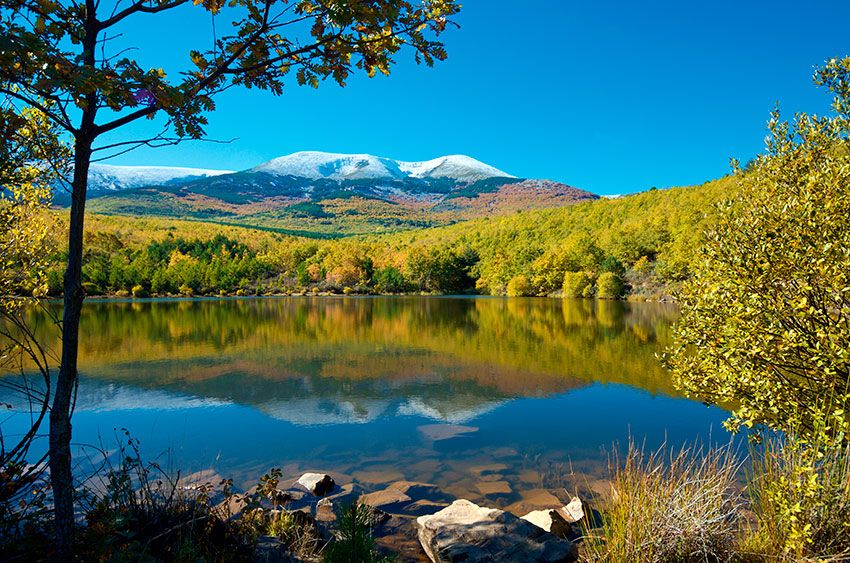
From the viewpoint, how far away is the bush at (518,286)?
297 ft

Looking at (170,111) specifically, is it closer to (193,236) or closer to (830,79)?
(830,79)

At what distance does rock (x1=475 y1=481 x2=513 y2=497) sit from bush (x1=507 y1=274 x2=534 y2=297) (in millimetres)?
82510

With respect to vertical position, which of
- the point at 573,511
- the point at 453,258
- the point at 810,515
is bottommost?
the point at 573,511

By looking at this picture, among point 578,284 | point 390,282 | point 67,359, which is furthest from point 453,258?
point 67,359

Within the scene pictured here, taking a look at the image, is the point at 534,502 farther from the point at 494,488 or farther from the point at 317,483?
the point at 317,483

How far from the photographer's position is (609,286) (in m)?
76.9

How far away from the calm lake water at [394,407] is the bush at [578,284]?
176 feet

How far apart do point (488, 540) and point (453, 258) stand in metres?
106

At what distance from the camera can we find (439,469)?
33.6 feet

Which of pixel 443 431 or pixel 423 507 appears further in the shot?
pixel 443 431

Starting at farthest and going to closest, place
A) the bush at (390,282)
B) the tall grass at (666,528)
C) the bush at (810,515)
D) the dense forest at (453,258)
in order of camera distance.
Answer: the bush at (390,282), the dense forest at (453,258), the tall grass at (666,528), the bush at (810,515)

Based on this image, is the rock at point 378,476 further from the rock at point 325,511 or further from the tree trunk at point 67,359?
the tree trunk at point 67,359

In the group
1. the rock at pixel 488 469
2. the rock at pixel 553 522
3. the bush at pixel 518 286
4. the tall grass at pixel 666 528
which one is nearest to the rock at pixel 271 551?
the tall grass at pixel 666 528

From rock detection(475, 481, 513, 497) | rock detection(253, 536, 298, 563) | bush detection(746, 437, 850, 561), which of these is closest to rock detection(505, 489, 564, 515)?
rock detection(475, 481, 513, 497)
